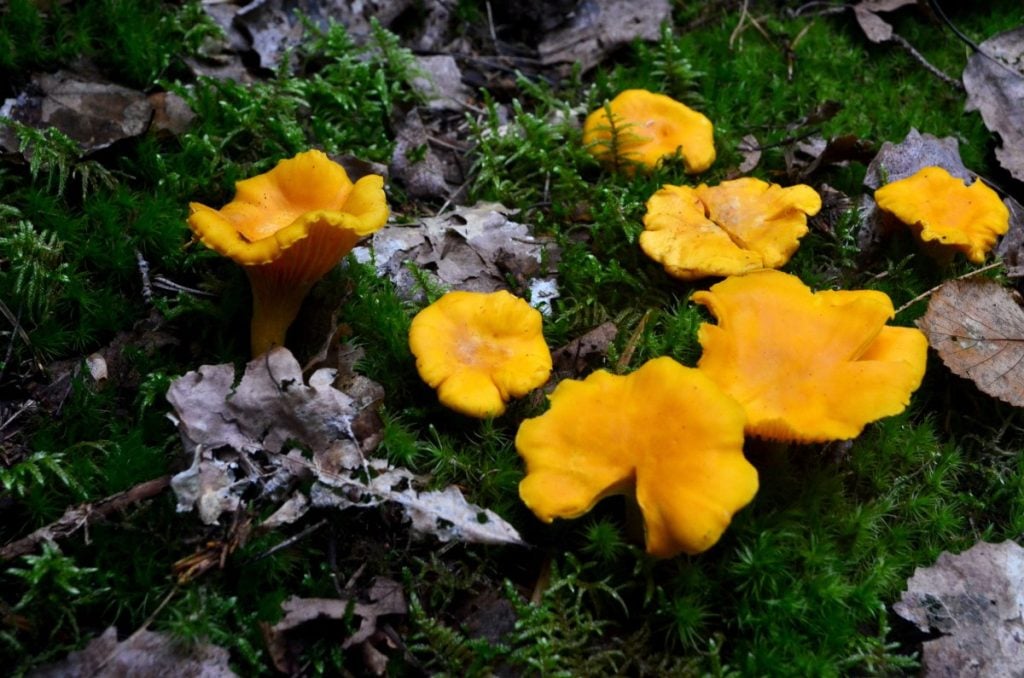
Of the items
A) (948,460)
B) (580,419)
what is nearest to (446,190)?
(580,419)

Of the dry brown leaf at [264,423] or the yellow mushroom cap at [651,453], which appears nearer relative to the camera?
the yellow mushroom cap at [651,453]

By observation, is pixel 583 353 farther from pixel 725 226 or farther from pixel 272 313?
pixel 272 313

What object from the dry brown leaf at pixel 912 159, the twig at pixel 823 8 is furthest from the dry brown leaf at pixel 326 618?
the twig at pixel 823 8

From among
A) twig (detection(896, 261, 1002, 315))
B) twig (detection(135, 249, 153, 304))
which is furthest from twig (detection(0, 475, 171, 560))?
twig (detection(896, 261, 1002, 315))

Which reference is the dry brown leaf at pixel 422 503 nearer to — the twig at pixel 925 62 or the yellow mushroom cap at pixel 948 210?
the yellow mushroom cap at pixel 948 210

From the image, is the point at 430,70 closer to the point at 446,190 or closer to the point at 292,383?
the point at 446,190

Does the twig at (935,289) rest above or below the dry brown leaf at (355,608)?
above

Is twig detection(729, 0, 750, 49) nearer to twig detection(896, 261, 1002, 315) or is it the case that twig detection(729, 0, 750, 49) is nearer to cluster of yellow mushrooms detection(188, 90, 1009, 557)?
cluster of yellow mushrooms detection(188, 90, 1009, 557)

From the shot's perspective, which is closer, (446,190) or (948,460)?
(948,460)
